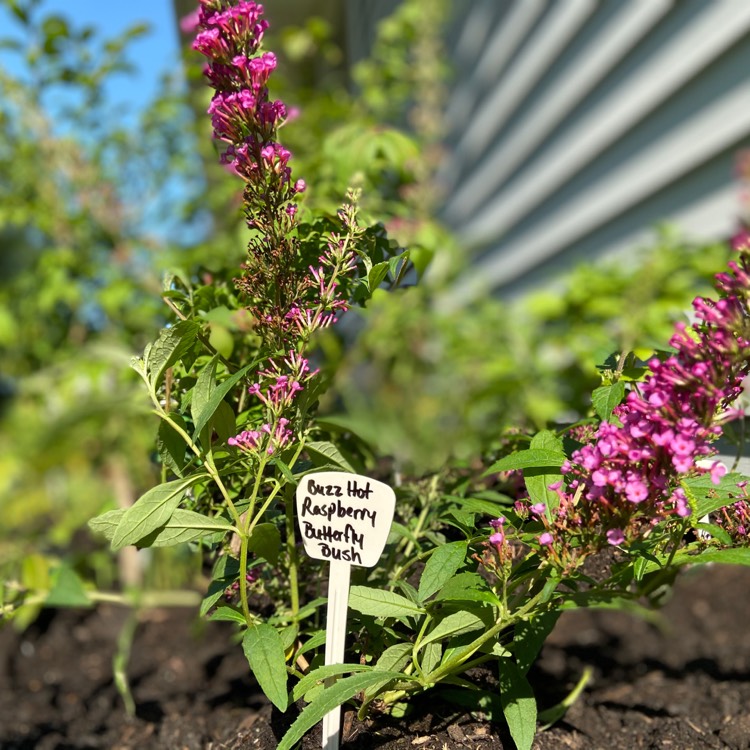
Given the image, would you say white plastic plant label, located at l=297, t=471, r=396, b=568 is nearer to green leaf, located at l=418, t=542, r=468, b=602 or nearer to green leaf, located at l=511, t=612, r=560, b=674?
green leaf, located at l=418, t=542, r=468, b=602

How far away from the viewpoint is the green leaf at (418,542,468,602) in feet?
3.06

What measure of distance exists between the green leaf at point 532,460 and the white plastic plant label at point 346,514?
0.49 feet

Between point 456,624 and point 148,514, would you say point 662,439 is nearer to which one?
point 456,624

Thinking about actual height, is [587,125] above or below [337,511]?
above

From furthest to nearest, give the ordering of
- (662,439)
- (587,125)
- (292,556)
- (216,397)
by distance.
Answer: (587,125) < (292,556) < (216,397) < (662,439)

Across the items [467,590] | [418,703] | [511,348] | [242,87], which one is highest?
[242,87]

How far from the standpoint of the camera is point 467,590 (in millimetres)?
922

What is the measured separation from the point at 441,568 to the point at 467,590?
5cm

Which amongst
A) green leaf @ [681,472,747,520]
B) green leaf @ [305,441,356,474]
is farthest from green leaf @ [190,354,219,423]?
green leaf @ [681,472,747,520]

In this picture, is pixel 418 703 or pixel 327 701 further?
pixel 418 703

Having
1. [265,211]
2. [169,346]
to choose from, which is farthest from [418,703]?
[265,211]

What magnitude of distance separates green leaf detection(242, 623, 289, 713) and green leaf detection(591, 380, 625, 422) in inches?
20.0

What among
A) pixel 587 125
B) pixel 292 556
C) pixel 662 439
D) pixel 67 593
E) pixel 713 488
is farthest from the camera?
pixel 587 125

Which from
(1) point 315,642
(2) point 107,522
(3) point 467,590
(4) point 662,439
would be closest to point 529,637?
(3) point 467,590
